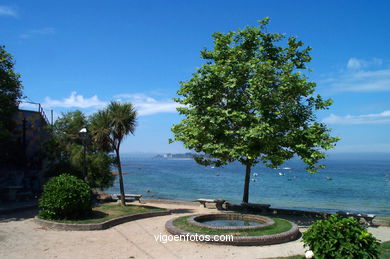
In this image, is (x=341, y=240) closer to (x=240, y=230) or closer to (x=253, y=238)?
(x=253, y=238)

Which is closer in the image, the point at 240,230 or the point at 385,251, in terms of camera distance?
the point at 385,251

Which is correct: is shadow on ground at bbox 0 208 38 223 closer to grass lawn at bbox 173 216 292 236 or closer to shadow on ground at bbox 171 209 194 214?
shadow on ground at bbox 171 209 194 214

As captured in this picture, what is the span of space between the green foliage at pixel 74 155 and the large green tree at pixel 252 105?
25.2ft

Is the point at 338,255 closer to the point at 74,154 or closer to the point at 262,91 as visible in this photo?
the point at 262,91

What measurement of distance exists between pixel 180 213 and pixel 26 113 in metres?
11.8

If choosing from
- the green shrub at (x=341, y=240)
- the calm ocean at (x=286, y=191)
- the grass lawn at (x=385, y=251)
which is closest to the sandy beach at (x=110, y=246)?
the grass lawn at (x=385, y=251)

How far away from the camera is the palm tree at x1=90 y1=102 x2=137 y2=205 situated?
15391 millimetres

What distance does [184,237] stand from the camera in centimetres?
1015

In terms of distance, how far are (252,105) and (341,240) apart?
830 centimetres

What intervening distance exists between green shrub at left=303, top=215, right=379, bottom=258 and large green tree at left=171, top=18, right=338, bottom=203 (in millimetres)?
5937

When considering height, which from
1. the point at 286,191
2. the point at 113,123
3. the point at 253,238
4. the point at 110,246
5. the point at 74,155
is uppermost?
the point at 113,123

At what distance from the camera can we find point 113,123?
1554 cm

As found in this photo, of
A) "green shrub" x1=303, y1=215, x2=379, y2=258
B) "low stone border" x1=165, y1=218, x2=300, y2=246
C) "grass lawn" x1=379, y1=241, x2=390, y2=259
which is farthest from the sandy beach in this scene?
"green shrub" x1=303, y1=215, x2=379, y2=258

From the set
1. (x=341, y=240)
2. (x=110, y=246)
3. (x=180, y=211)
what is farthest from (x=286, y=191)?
(x=341, y=240)
